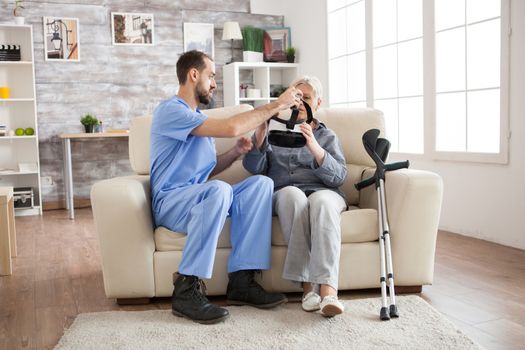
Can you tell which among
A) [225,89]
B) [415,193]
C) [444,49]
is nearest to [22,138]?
[225,89]

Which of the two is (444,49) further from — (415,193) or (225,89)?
(225,89)

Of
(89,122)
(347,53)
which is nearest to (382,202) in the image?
(347,53)

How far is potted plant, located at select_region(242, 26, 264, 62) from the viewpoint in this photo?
6469 millimetres

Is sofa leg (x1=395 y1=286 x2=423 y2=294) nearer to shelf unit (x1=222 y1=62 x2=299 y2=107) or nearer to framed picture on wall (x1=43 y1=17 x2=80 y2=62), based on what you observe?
shelf unit (x1=222 y1=62 x2=299 y2=107)

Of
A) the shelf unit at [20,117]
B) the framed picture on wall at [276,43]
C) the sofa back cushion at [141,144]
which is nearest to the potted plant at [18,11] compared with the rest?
the shelf unit at [20,117]

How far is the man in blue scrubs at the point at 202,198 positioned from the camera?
2.37 metres

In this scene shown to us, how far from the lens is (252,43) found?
6.52 meters

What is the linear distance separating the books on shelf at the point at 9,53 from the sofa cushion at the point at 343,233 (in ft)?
12.5

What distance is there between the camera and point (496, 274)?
3039mm

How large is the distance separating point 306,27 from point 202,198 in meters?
4.33

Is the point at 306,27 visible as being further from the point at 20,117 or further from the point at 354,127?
the point at 354,127

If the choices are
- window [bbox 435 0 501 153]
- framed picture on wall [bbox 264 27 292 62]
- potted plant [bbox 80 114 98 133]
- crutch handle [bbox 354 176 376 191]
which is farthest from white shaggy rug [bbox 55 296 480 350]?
framed picture on wall [bbox 264 27 292 62]

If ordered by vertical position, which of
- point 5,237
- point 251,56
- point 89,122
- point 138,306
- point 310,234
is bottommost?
point 138,306

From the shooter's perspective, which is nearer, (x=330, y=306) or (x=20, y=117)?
(x=330, y=306)
